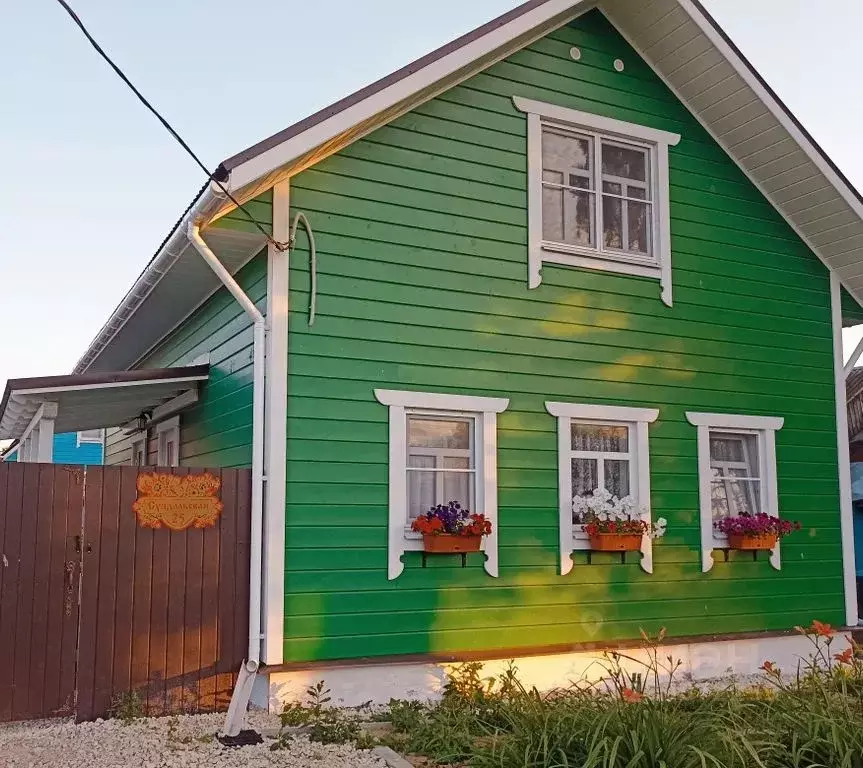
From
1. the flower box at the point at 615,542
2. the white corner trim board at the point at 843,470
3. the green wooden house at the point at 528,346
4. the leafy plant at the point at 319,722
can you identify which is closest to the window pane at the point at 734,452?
the green wooden house at the point at 528,346

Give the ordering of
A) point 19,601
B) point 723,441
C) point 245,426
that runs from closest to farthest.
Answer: point 19,601 < point 245,426 < point 723,441

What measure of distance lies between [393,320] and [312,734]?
126 inches

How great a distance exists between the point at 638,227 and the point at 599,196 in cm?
55

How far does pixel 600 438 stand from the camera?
8719mm

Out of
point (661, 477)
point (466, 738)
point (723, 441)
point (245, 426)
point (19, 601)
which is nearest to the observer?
point (466, 738)

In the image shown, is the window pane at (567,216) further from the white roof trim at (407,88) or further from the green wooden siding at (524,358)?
the white roof trim at (407,88)

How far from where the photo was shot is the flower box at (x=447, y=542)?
7496 mm

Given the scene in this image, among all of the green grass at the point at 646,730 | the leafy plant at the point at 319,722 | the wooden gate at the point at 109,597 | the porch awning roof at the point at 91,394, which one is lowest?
the leafy plant at the point at 319,722

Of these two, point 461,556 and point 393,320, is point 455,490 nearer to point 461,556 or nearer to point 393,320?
point 461,556

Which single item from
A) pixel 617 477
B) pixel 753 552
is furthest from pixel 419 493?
pixel 753 552

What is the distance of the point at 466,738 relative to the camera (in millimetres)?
5887

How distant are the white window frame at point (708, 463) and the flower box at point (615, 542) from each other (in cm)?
97

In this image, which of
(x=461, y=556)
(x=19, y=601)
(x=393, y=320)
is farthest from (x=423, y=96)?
(x=19, y=601)

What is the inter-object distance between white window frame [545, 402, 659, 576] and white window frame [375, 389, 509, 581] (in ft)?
2.07
